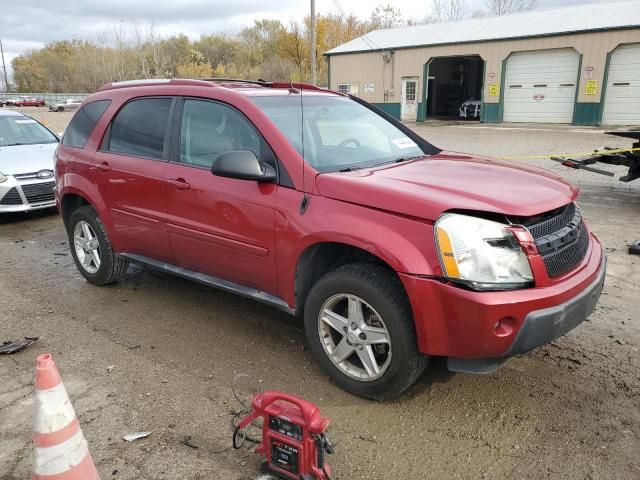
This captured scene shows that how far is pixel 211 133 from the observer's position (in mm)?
3826

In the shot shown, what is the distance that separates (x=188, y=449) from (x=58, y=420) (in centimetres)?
79

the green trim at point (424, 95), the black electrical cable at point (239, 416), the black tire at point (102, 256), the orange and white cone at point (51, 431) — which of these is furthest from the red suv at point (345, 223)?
the green trim at point (424, 95)

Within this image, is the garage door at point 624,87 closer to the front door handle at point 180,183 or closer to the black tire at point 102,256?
the black tire at point 102,256

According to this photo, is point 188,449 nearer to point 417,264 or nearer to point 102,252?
point 417,264

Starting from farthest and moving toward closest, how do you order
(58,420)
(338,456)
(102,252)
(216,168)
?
(102,252) < (216,168) < (338,456) < (58,420)

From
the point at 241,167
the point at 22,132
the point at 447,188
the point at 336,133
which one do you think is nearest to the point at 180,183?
the point at 241,167

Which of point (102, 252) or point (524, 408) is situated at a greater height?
point (102, 252)

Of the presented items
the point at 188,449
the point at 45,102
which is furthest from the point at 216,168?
the point at 45,102

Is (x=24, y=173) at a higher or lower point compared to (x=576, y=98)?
lower

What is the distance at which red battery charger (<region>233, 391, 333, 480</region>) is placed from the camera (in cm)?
227

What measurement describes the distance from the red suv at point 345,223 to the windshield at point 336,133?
16 mm

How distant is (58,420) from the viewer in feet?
6.94

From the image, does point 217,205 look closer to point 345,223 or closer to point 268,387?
point 345,223

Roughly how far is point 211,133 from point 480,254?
2167 millimetres
